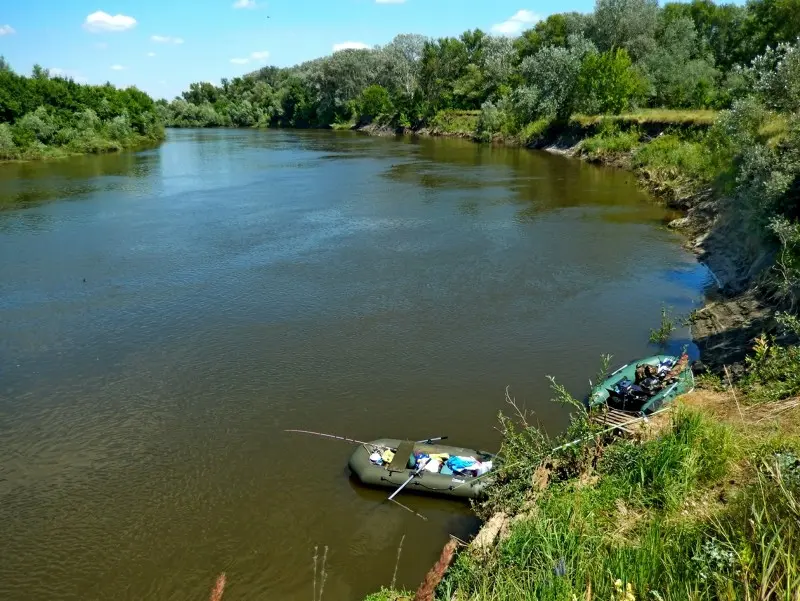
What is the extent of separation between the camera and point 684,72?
166ft

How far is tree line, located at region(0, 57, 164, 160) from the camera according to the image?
196 feet

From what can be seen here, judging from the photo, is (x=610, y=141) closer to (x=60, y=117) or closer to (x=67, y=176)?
(x=67, y=176)

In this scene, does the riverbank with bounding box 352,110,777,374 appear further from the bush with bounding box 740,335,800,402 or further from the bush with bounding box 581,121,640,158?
the bush with bounding box 740,335,800,402

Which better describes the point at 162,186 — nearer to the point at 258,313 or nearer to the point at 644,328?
the point at 258,313

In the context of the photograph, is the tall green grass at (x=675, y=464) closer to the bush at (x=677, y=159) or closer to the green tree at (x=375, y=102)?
the bush at (x=677, y=159)

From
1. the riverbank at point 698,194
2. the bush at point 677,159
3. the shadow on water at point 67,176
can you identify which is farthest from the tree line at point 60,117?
the bush at point 677,159

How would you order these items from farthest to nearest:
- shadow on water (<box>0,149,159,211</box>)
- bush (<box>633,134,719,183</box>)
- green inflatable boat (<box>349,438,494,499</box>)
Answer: shadow on water (<box>0,149,159,211</box>) < bush (<box>633,134,719,183</box>) < green inflatable boat (<box>349,438,494,499</box>)

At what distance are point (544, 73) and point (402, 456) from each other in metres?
58.6

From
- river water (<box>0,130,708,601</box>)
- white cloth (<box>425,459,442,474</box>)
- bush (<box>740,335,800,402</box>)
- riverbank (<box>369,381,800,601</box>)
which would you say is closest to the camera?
riverbank (<box>369,381,800,601</box>)

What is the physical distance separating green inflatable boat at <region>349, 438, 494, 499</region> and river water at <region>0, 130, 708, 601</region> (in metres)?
0.35

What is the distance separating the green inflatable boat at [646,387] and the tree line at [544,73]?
62.4 ft

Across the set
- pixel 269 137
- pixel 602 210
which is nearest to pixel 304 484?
pixel 602 210

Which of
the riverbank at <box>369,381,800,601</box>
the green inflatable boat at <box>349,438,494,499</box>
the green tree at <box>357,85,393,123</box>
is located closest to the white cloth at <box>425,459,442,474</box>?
the green inflatable boat at <box>349,438,494,499</box>

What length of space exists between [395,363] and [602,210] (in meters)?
21.4
